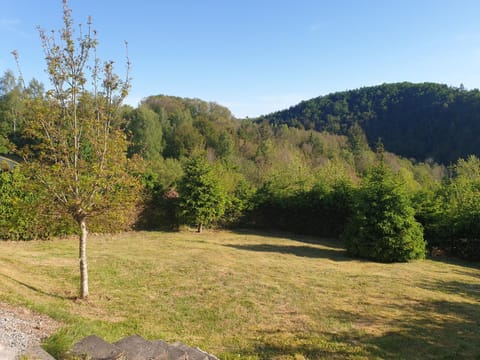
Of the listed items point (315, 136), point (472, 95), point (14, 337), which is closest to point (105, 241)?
point (14, 337)

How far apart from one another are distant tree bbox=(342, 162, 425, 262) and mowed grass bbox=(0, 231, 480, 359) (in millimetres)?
703

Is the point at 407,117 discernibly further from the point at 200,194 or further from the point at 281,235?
the point at 200,194

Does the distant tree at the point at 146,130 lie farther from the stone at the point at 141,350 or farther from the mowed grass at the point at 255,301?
the stone at the point at 141,350

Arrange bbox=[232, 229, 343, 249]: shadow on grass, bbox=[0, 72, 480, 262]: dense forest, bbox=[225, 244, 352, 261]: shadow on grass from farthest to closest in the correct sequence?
bbox=[232, 229, 343, 249]: shadow on grass, bbox=[225, 244, 352, 261]: shadow on grass, bbox=[0, 72, 480, 262]: dense forest

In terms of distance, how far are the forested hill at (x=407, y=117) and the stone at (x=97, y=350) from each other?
65329 millimetres

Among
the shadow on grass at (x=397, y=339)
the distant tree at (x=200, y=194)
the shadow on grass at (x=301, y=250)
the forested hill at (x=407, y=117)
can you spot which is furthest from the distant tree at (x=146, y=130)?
the forested hill at (x=407, y=117)

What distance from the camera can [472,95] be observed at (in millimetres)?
63094

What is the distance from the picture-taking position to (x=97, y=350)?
Result: 3506 millimetres

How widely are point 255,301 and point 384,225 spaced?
26.9 ft

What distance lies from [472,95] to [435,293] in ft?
231

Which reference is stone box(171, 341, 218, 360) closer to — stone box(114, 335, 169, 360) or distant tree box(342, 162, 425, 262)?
stone box(114, 335, 169, 360)

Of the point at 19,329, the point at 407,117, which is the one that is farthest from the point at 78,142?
the point at 407,117

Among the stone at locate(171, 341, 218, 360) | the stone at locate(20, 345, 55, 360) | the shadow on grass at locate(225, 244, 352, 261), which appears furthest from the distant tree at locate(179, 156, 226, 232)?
the stone at locate(20, 345, 55, 360)

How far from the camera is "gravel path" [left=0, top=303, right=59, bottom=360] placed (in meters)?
3.32
